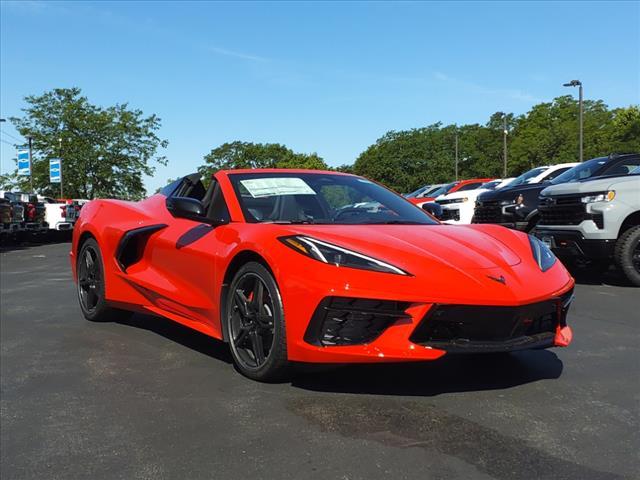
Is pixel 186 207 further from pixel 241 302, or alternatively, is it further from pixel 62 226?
pixel 62 226

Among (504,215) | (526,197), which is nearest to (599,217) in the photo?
(526,197)

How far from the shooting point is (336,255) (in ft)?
10.5

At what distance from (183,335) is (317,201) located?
1.63 meters

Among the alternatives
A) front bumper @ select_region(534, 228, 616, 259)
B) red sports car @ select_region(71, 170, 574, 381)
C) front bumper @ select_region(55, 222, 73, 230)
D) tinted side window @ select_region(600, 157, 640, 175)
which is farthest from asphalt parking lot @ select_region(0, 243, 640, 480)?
front bumper @ select_region(55, 222, 73, 230)

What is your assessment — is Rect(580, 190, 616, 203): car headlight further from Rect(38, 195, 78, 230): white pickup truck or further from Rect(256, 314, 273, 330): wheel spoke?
Rect(38, 195, 78, 230): white pickup truck

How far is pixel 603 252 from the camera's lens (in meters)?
7.50

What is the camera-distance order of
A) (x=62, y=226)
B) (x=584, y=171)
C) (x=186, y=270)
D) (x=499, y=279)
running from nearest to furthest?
(x=499, y=279) → (x=186, y=270) → (x=584, y=171) → (x=62, y=226)

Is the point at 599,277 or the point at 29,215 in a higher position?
the point at 29,215

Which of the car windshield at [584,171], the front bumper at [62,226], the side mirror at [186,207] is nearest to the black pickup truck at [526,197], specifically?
the car windshield at [584,171]

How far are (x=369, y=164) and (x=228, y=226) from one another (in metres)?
80.7

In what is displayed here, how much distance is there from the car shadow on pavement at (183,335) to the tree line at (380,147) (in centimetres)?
4241

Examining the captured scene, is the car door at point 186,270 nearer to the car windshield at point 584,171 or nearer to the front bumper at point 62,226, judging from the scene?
the car windshield at point 584,171

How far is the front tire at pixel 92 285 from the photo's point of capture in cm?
534

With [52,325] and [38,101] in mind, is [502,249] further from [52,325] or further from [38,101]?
[38,101]
